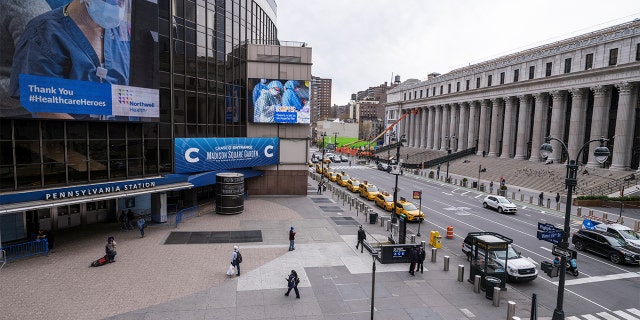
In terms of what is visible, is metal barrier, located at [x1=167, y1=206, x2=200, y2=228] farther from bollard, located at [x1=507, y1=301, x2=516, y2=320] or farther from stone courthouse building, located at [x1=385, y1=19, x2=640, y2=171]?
stone courthouse building, located at [x1=385, y1=19, x2=640, y2=171]

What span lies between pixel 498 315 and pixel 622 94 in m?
45.9

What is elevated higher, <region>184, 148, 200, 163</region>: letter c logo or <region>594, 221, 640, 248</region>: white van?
<region>184, 148, 200, 163</region>: letter c logo

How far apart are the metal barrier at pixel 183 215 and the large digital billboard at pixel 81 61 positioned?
741cm

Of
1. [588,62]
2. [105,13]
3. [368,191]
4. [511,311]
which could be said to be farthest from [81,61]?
[588,62]

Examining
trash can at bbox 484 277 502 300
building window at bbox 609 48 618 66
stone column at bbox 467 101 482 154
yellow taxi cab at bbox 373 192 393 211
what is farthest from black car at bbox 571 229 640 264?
stone column at bbox 467 101 482 154

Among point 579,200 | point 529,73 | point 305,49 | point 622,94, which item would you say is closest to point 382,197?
point 305,49

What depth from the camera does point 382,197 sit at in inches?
1414

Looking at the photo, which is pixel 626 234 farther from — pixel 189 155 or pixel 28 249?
pixel 28 249

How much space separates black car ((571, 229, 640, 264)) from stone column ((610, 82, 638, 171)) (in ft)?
101

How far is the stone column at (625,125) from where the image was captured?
44906 mm

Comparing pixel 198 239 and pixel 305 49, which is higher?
pixel 305 49

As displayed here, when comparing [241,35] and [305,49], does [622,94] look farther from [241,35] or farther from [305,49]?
[241,35]

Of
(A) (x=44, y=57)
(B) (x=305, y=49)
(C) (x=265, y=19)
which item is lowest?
(A) (x=44, y=57)

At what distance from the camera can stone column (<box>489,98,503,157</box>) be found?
68.3 m
